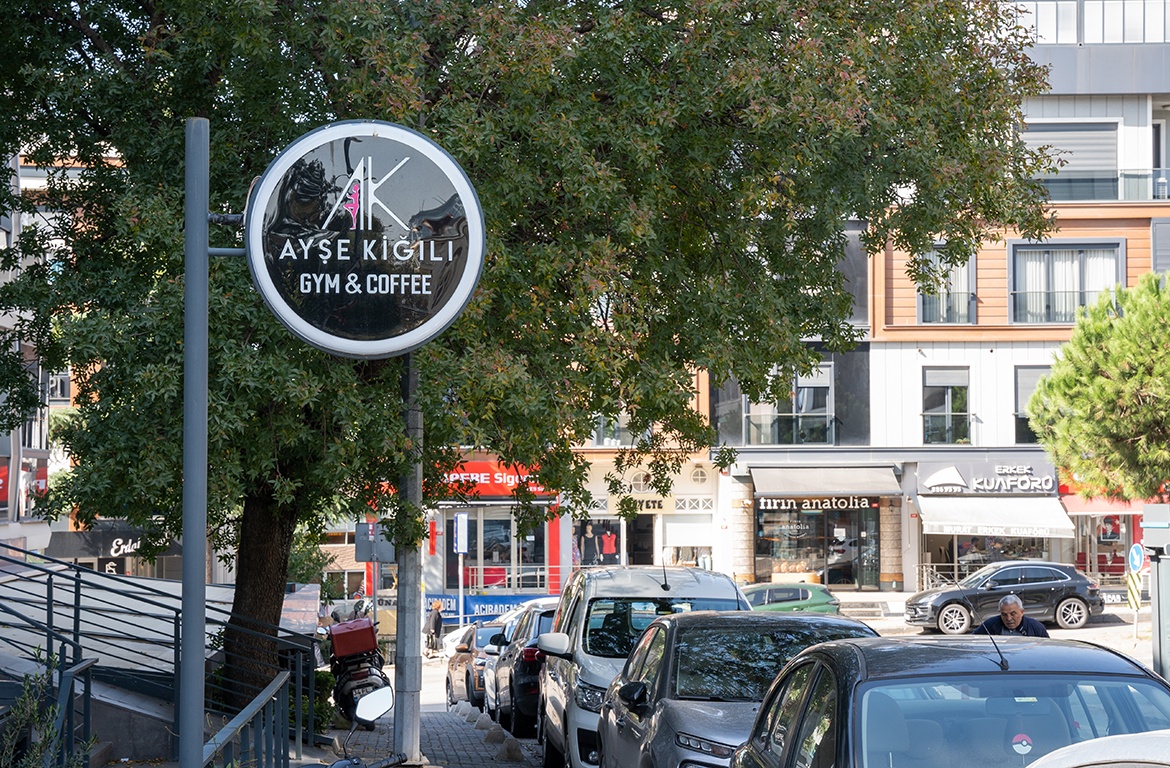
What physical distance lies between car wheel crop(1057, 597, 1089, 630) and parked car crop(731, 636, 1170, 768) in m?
28.1

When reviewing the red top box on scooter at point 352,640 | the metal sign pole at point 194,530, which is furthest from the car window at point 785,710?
the red top box on scooter at point 352,640

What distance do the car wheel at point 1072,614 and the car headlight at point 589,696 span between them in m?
23.1

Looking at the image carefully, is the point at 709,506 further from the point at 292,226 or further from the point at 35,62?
the point at 292,226

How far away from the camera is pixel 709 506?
4375cm

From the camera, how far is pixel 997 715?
532cm

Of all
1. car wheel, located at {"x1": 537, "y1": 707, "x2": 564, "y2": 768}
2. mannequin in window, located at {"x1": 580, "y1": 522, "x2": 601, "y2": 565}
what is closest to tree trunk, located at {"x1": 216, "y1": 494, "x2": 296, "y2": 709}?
car wheel, located at {"x1": 537, "y1": 707, "x2": 564, "y2": 768}

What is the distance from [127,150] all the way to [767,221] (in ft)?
20.5

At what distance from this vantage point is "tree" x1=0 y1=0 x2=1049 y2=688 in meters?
10.7

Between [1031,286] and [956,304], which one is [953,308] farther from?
[1031,286]

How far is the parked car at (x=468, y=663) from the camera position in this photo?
23906 mm

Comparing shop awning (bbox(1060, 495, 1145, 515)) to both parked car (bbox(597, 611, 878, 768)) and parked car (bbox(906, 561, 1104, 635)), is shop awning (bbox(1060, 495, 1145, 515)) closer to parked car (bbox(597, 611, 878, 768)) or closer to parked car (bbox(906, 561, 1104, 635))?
parked car (bbox(906, 561, 1104, 635))

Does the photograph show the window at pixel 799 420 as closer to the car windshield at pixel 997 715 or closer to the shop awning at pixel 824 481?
the shop awning at pixel 824 481

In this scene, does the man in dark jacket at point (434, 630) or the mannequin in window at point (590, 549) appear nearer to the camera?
the man in dark jacket at point (434, 630)

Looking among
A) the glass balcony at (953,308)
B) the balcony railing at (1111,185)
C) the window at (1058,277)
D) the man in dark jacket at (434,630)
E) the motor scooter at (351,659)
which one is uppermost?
the balcony railing at (1111,185)
